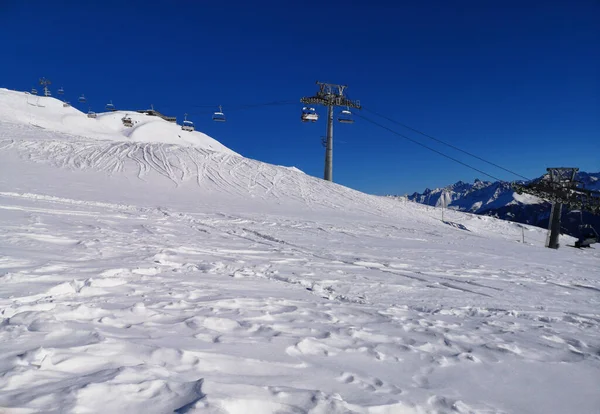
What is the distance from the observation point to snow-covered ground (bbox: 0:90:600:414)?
255 centimetres

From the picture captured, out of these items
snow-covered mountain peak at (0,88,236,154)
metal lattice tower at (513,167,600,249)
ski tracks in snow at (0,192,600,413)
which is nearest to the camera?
ski tracks in snow at (0,192,600,413)

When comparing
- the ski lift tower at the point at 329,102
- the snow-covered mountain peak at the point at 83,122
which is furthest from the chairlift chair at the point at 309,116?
the snow-covered mountain peak at the point at 83,122

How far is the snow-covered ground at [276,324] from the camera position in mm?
2555

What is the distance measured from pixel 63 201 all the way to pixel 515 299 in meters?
15.2

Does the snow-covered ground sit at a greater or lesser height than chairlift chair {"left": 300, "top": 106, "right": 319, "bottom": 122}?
lesser

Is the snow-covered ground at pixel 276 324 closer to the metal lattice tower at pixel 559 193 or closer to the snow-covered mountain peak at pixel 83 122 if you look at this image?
the metal lattice tower at pixel 559 193

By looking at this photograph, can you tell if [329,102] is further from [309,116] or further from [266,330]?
[266,330]

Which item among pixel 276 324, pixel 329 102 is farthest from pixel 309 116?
pixel 276 324

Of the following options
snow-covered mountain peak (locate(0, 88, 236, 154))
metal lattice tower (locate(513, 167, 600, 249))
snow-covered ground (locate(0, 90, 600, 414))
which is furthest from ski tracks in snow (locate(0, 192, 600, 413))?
snow-covered mountain peak (locate(0, 88, 236, 154))

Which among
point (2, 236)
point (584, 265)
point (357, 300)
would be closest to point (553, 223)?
point (584, 265)

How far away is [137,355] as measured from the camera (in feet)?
9.47

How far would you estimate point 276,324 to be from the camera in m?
3.96

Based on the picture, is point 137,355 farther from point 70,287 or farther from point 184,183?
point 184,183

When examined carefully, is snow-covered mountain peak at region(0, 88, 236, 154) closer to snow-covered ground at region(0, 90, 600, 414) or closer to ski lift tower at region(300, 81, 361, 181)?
ski lift tower at region(300, 81, 361, 181)
